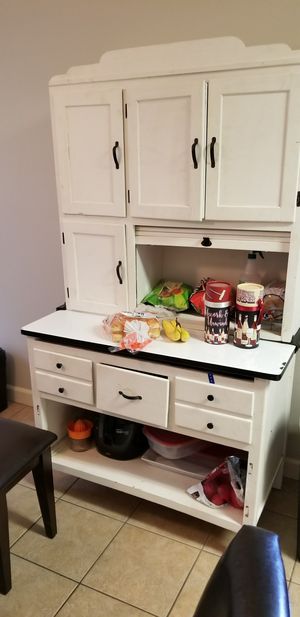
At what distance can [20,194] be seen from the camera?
2.33 metres

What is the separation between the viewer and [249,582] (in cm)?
62

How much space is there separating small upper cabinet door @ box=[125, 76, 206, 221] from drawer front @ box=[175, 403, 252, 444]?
0.67 meters

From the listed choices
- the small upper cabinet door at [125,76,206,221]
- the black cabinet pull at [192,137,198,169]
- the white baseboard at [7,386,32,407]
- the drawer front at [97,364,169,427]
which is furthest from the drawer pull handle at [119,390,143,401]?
the white baseboard at [7,386,32,407]

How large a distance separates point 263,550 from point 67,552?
1.25 m

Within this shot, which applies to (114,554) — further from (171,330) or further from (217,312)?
(217,312)

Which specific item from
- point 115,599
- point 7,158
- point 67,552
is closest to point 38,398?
point 67,552

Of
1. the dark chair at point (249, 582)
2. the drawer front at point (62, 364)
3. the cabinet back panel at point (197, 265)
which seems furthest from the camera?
the cabinet back panel at point (197, 265)

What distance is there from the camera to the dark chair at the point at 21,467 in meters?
1.44

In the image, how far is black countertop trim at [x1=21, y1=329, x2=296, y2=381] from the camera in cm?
141

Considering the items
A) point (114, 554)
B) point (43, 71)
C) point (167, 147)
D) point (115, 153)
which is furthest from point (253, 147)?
point (114, 554)

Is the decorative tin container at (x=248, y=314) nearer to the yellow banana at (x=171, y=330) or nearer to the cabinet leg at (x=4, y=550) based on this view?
the yellow banana at (x=171, y=330)

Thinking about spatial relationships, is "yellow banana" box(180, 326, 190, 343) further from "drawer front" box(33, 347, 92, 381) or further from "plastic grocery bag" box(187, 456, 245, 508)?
"plastic grocery bag" box(187, 456, 245, 508)

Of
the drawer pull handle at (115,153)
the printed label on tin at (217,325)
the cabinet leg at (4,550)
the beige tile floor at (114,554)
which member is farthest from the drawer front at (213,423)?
the drawer pull handle at (115,153)

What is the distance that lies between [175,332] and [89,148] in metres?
0.77
